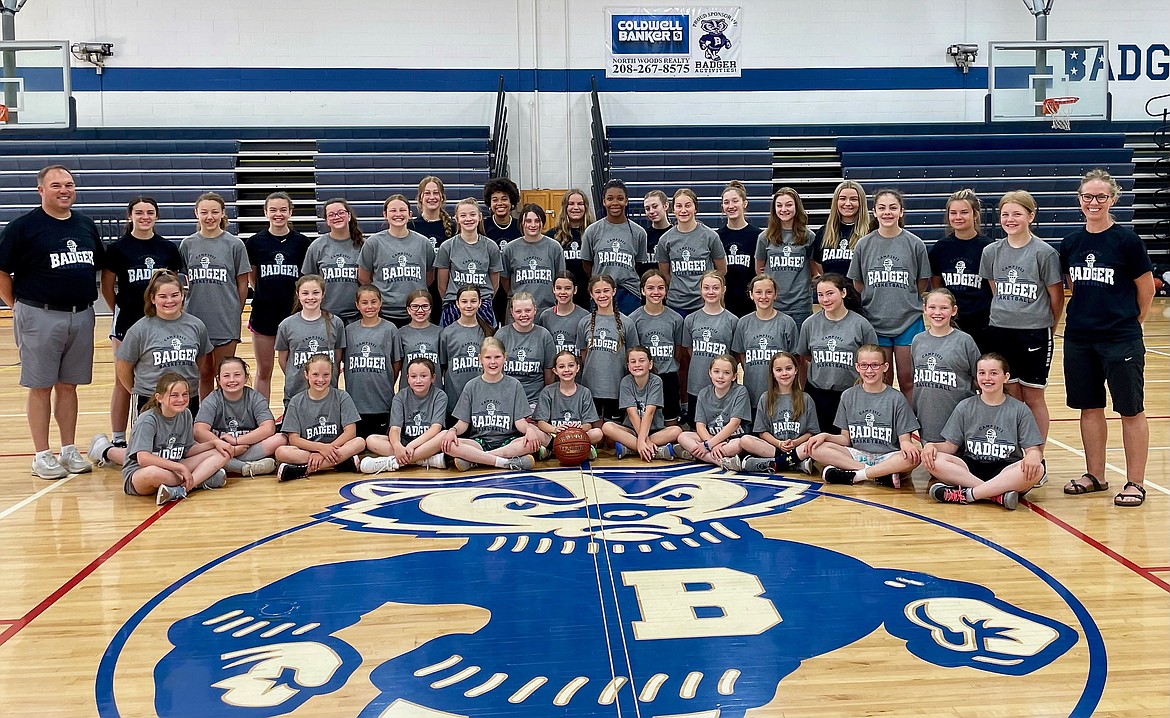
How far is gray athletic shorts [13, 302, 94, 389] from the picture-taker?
5.59 m

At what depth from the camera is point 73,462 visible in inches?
230

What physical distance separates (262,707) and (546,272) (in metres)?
3.90

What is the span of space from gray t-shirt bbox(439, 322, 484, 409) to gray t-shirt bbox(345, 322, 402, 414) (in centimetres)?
29

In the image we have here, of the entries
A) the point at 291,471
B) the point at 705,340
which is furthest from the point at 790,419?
the point at 291,471

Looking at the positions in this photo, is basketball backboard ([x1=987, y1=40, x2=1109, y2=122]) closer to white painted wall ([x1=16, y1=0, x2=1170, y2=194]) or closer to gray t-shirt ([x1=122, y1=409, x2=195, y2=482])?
white painted wall ([x1=16, y1=0, x2=1170, y2=194])

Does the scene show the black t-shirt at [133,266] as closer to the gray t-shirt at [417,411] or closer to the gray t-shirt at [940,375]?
the gray t-shirt at [417,411]

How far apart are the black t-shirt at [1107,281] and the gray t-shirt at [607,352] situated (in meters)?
2.50

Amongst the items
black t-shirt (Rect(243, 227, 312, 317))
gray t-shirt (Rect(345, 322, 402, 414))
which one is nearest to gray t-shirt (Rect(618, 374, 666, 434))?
gray t-shirt (Rect(345, 322, 402, 414))

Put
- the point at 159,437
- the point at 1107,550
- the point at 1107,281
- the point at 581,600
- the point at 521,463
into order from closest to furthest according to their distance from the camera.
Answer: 1. the point at 581,600
2. the point at 1107,550
3. the point at 1107,281
4. the point at 159,437
5. the point at 521,463

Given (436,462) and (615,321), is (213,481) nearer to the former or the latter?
(436,462)

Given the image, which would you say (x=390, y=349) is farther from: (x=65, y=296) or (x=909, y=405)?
(x=909, y=405)

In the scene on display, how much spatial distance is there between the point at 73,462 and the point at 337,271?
190 cm

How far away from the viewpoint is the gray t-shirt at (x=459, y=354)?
20.1 feet

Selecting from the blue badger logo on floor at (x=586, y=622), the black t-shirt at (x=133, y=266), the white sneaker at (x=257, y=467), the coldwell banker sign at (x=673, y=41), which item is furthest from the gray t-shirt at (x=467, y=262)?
the coldwell banker sign at (x=673, y=41)
